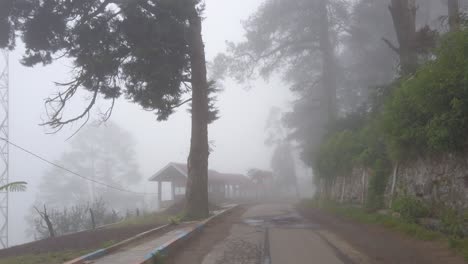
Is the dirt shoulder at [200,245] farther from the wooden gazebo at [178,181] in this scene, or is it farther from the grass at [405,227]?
the wooden gazebo at [178,181]

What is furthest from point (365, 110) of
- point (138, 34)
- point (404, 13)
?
point (138, 34)

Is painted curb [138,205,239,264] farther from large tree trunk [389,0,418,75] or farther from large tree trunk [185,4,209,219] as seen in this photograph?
large tree trunk [389,0,418,75]

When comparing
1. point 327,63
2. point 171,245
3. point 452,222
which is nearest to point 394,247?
point 452,222

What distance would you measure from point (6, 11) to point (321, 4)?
22247mm

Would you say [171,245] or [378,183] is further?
[378,183]

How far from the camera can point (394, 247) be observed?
26.2 ft

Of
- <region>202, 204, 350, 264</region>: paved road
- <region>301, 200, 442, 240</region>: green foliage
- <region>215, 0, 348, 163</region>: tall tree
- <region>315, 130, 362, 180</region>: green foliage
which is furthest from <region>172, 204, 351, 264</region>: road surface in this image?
<region>215, 0, 348, 163</region>: tall tree

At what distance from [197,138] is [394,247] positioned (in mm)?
9837

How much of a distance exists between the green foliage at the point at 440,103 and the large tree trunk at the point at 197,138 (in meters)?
8.66

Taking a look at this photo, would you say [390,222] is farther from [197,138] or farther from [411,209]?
[197,138]

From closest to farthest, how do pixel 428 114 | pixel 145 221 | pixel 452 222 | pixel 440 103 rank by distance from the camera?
pixel 452 222, pixel 440 103, pixel 428 114, pixel 145 221

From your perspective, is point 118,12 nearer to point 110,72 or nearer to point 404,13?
point 110,72

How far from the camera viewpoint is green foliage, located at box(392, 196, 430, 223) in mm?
9038

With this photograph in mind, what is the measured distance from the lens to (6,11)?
44.3ft
